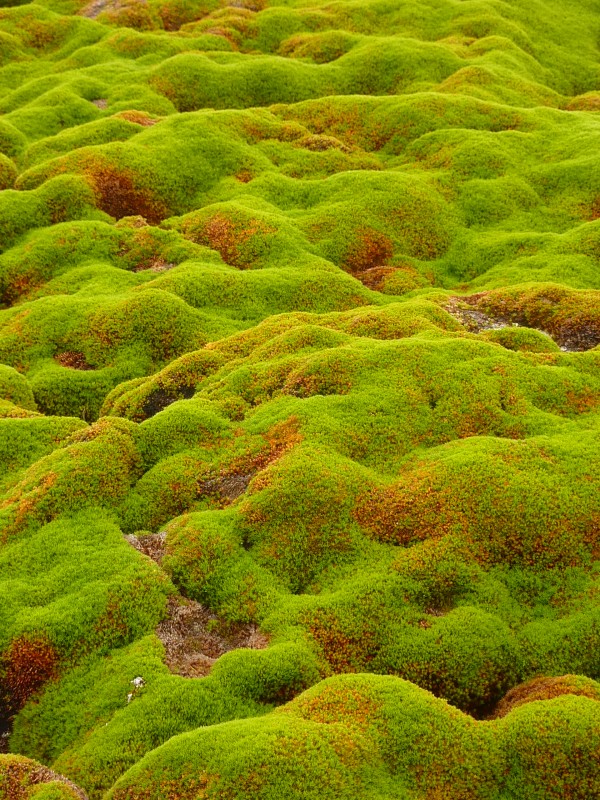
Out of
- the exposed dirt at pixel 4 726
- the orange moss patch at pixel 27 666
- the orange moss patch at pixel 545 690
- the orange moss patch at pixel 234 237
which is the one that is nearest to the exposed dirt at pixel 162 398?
the orange moss patch at pixel 27 666

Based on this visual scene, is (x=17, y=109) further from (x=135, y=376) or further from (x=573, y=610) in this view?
(x=573, y=610)

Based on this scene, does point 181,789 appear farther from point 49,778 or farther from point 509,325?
point 509,325

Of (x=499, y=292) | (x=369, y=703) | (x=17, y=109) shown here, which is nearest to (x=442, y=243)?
(x=499, y=292)

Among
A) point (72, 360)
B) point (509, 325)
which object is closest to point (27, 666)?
point (72, 360)

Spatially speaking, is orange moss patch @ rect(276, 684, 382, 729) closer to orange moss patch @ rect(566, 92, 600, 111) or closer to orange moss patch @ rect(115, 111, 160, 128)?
orange moss patch @ rect(115, 111, 160, 128)

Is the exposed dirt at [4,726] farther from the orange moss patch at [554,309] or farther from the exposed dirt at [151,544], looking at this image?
the orange moss patch at [554,309]

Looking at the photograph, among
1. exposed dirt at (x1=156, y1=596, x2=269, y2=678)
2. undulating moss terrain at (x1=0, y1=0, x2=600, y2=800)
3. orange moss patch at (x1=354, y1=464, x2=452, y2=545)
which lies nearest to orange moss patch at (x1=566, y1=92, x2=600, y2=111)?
undulating moss terrain at (x1=0, y1=0, x2=600, y2=800)
